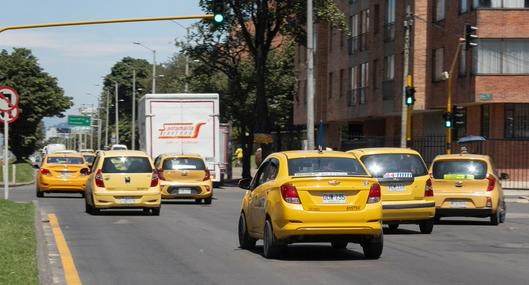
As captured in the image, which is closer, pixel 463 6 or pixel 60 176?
pixel 60 176

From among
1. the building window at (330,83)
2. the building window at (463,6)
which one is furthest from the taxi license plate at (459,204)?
the building window at (330,83)

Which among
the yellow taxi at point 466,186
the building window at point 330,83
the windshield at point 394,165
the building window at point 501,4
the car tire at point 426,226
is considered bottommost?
the car tire at point 426,226

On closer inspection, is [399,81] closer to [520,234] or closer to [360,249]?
[520,234]

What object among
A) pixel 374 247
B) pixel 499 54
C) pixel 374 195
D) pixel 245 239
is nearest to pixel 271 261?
pixel 374 247

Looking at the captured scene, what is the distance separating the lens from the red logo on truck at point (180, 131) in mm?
37875

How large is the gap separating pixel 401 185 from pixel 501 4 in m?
31.3

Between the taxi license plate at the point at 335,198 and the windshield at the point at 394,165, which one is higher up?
the windshield at the point at 394,165

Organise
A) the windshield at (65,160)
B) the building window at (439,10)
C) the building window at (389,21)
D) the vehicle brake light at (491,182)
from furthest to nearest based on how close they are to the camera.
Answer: the building window at (389,21), the building window at (439,10), the windshield at (65,160), the vehicle brake light at (491,182)

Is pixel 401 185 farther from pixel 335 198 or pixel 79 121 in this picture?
pixel 79 121

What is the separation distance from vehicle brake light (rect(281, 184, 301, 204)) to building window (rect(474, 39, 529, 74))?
36.1 m

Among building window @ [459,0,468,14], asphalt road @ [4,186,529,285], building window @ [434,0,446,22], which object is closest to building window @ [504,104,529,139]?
building window @ [459,0,468,14]

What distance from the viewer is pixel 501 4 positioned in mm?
48969

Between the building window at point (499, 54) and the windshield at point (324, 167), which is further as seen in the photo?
the building window at point (499, 54)

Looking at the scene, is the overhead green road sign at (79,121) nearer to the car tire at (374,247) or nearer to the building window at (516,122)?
the building window at (516,122)
